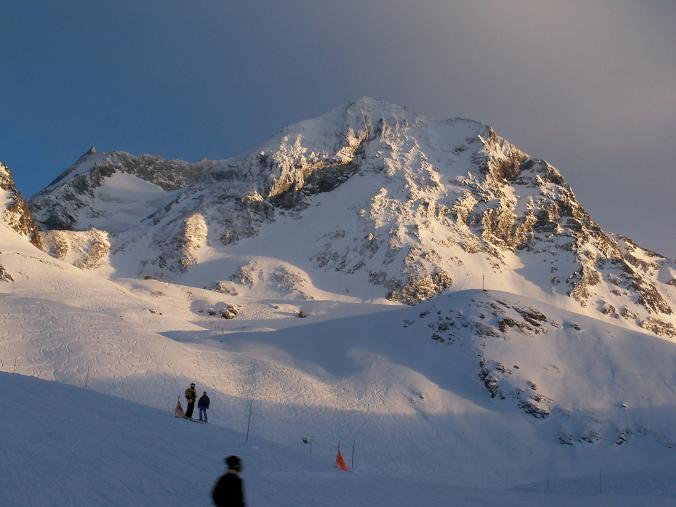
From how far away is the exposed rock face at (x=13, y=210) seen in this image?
108 meters

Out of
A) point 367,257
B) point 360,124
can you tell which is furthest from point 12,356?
point 360,124

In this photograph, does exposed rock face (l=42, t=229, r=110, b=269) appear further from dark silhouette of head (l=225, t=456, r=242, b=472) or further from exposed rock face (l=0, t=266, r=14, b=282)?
dark silhouette of head (l=225, t=456, r=242, b=472)

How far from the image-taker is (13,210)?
109812mm

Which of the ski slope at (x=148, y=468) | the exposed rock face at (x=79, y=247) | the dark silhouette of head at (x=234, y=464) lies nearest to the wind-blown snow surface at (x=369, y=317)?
the ski slope at (x=148, y=468)

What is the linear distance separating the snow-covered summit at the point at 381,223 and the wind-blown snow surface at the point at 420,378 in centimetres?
5697

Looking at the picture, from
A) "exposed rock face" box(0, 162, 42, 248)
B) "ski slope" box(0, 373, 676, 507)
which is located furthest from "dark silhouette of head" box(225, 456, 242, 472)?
"exposed rock face" box(0, 162, 42, 248)

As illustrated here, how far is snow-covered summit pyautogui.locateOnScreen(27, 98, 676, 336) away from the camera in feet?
416

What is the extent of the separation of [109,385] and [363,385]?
18695mm

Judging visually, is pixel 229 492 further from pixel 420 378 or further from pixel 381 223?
pixel 381 223

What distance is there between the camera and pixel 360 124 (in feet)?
580

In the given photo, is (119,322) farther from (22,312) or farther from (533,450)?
(533,450)

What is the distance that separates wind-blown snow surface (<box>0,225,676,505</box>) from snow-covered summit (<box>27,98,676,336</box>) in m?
57.0

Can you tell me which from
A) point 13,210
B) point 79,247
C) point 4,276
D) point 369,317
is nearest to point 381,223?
point 79,247

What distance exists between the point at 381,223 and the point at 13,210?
67985mm
